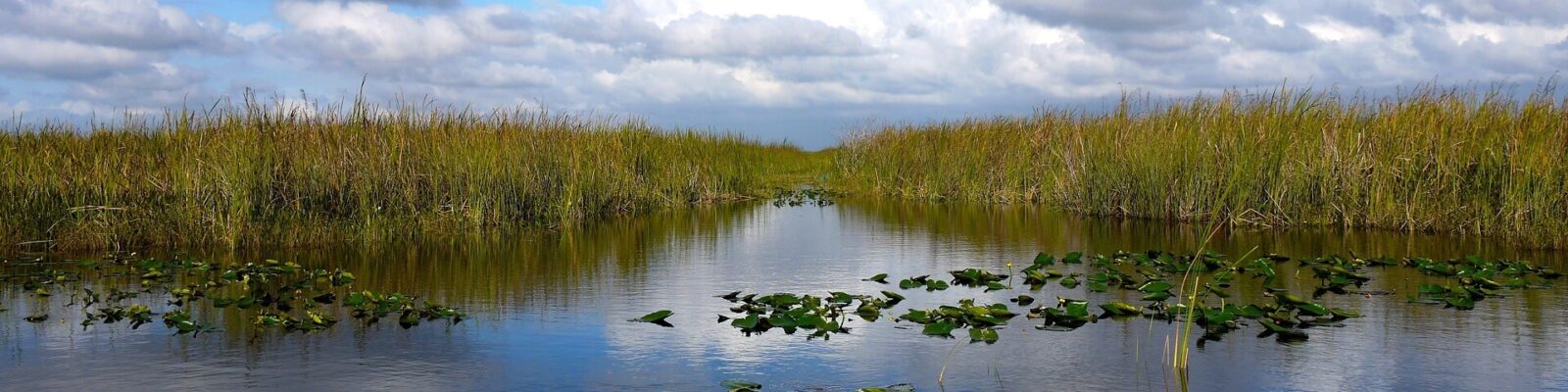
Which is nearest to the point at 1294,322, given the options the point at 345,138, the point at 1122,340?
the point at 1122,340

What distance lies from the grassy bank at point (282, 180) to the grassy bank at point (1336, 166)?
684 cm

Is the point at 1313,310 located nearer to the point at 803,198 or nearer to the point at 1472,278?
the point at 1472,278

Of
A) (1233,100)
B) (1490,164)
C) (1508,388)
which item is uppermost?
(1233,100)

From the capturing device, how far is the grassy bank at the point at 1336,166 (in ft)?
32.3

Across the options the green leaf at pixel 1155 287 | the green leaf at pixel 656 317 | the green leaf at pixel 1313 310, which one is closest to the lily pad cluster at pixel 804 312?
the green leaf at pixel 656 317

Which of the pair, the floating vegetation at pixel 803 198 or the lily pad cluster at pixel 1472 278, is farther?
the floating vegetation at pixel 803 198

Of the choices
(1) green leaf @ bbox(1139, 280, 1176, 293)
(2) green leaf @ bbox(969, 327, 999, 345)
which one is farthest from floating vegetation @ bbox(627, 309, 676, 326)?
(1) green leaf @ bbox(1139, 280, 1176, 293)

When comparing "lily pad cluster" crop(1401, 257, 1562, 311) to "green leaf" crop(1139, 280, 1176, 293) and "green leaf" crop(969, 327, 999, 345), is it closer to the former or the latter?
"green leaf" crop(1139, 280, 1176, 293)

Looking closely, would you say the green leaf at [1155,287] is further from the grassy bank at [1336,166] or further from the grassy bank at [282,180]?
the grassy bank at [282,180]

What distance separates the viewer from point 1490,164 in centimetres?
1012

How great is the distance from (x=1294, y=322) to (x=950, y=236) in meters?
5.88

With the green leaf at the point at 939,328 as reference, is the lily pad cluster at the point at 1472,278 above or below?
above

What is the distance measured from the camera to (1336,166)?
37.3 ft

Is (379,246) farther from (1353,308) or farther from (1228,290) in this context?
(1353,308)
